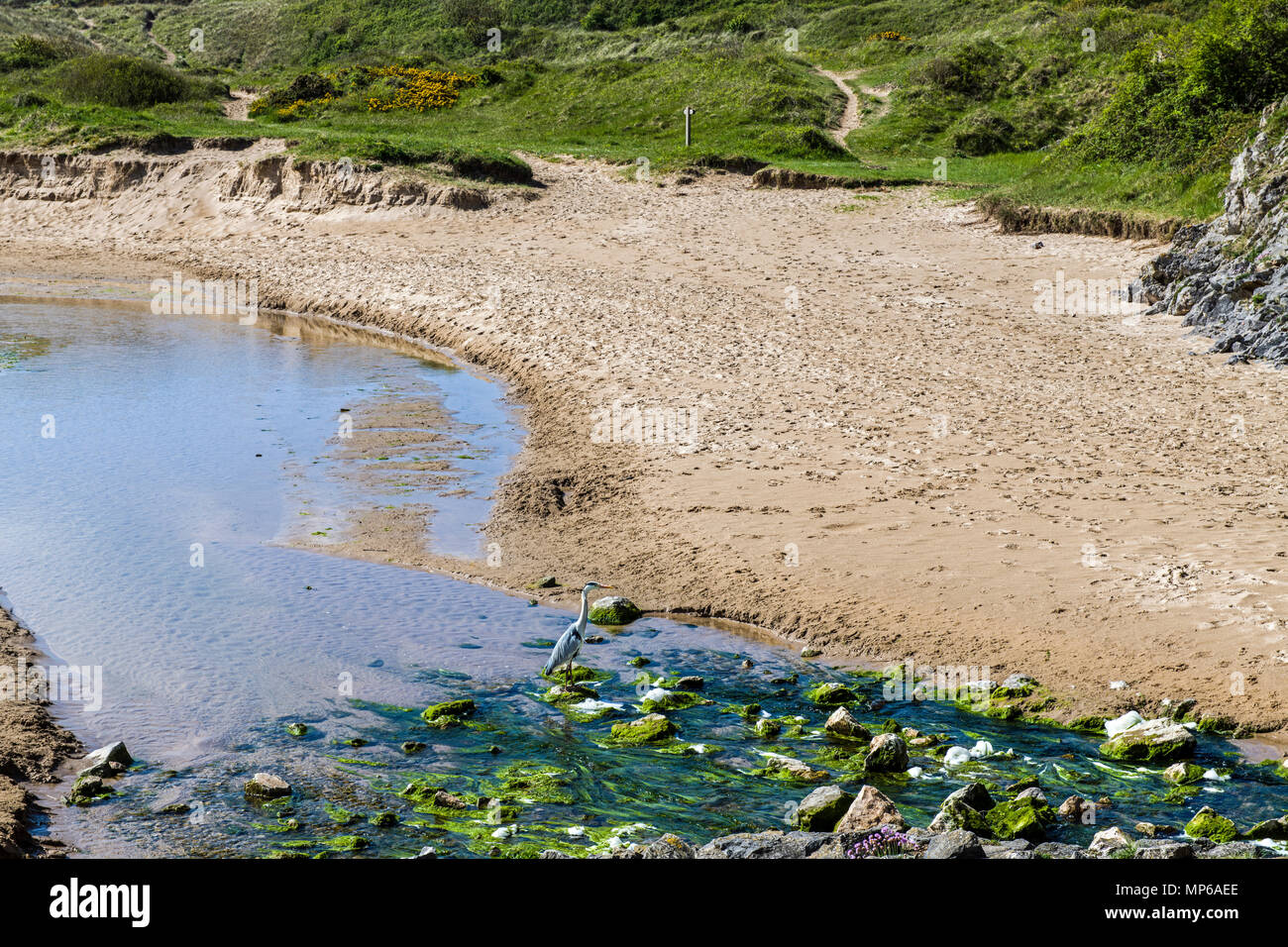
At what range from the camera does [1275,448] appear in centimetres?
1338

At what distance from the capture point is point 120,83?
41.3 metres

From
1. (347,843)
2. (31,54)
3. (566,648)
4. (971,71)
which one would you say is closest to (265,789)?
(347,843)

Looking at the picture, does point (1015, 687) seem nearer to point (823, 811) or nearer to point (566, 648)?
point (823, 811)

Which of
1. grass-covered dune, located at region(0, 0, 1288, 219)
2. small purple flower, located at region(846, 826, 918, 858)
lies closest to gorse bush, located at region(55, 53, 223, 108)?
grass-covered dune, located at region(0, 0, 1288, 219)

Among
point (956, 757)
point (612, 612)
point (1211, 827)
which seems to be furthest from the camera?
point (612, 612)

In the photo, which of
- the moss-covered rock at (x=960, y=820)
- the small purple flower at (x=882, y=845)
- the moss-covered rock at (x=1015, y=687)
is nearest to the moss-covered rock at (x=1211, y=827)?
the moss-covered rock at (x=960, y=820)

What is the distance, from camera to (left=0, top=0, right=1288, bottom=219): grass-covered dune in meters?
25.8

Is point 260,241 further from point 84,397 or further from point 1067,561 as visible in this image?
point 1067,561

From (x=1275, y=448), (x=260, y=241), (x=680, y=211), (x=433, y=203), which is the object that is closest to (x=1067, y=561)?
(x=1275, y=448)

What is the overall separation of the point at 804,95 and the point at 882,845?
36559 mm

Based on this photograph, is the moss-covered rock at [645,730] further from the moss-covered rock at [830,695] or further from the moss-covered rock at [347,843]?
the moss-covered rock at [347,843]

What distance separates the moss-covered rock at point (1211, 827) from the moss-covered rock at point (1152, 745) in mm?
973

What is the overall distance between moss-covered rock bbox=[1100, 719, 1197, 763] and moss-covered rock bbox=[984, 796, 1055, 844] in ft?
3.96

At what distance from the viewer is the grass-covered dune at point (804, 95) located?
84.6ft
